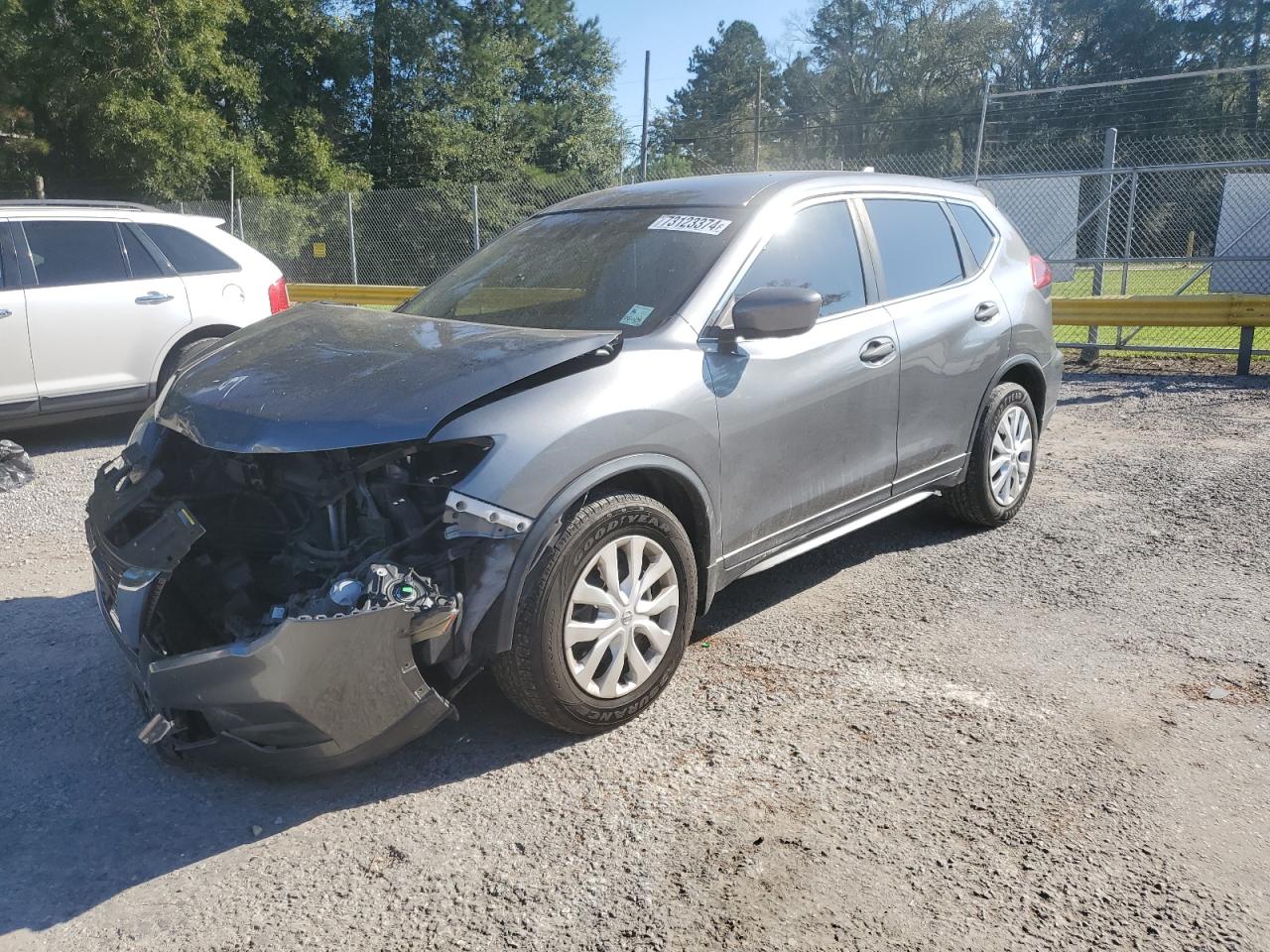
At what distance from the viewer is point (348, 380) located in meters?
Result: 3.25

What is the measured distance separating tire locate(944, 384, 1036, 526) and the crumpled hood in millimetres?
2457

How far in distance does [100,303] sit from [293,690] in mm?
5653

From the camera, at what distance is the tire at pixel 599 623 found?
10.3ft

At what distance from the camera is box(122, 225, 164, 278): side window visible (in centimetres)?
764

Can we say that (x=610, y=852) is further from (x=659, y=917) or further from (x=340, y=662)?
(x=340, y=662)

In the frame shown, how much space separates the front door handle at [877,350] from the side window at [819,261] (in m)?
0.17

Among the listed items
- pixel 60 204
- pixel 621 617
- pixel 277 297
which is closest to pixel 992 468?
pixel 621 617

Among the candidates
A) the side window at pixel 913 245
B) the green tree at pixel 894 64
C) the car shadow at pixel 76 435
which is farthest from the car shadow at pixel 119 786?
the green tree at pixel 894 64

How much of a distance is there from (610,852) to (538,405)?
Result: 128 cm

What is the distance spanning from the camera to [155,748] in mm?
3379

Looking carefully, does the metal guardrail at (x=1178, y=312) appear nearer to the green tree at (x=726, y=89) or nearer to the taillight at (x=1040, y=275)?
the taillight at (x=1040, y=275)

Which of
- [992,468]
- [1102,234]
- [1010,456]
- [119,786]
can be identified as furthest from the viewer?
[1102,234]

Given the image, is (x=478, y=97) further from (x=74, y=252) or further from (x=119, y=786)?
(x=119, y=786)

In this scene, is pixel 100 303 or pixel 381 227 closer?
pixel 100 303
